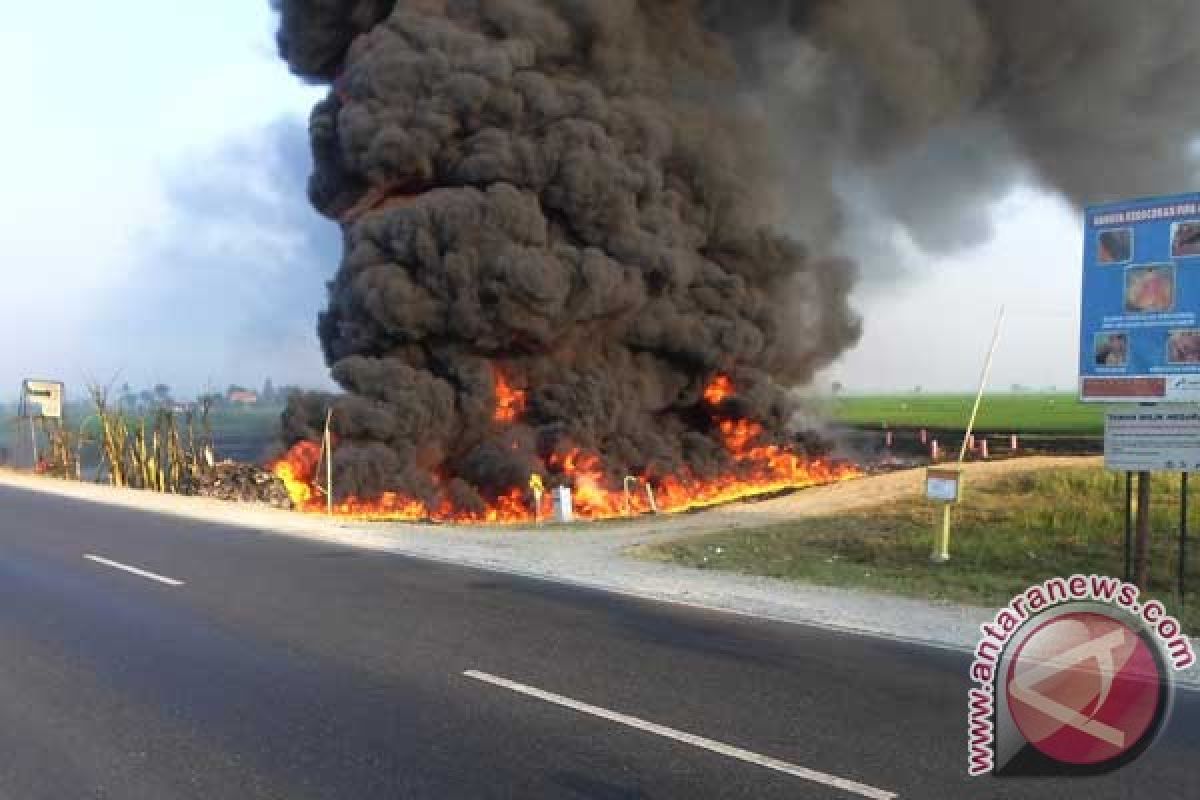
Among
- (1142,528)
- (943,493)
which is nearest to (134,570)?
(943,493)

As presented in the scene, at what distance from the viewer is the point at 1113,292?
8914 mm

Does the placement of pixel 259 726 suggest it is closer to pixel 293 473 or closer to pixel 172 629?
pixel 172 629

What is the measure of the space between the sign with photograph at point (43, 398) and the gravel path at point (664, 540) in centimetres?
623

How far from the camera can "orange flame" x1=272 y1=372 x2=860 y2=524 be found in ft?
75.4

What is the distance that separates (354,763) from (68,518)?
11800 millimetres

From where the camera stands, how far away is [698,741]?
15.5 feet

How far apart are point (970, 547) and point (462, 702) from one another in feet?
26.2

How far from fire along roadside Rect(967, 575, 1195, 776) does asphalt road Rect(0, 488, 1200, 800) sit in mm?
121

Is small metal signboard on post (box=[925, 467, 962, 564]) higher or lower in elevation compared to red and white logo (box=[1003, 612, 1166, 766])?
higher

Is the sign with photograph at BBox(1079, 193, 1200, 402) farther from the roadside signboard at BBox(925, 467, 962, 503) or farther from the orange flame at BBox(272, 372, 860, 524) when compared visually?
the orange flame at BBox(272, 372, 860, 524)

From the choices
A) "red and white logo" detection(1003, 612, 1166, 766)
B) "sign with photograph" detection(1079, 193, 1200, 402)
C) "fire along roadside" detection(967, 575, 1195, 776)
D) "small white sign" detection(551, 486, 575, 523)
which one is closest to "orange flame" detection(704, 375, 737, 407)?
"small white sign" detection(551, 486, 575, 523)

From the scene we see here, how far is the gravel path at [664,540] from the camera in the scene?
786cm

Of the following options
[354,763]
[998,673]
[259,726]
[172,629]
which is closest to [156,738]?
[259,726]

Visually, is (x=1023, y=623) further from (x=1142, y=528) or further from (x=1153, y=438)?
(x=1153, y=438)
